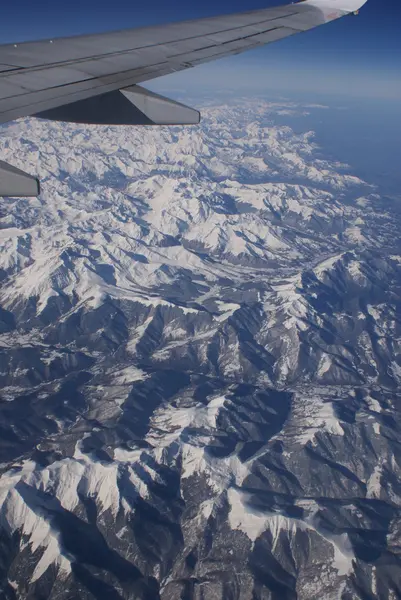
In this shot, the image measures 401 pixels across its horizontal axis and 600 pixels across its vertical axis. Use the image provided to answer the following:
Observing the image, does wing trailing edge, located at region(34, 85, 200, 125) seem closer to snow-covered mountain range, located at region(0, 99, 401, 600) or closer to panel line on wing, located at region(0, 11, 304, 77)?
panel line on wing, located at region(0, 11, 304, 77)

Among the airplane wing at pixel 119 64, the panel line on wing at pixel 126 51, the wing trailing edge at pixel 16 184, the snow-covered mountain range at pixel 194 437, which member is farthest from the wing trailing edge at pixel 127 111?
the snow-covered mountain range at pixel 194 437

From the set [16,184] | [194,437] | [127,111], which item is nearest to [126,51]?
[127,111]

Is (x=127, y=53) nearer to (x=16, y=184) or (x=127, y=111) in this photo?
(x=127, y=111)

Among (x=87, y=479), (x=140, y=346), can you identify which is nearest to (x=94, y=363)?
(x=140, y=346)

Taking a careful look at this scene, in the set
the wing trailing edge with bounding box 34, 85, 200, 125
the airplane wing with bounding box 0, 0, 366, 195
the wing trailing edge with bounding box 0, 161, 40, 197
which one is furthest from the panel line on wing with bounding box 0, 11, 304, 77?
the wing trailing edge with bounding box 0, 161, 40, 197

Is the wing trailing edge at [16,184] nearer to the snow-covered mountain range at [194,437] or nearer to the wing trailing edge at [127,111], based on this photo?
the wing trailing edge at [127,111]
